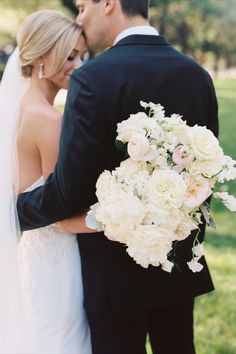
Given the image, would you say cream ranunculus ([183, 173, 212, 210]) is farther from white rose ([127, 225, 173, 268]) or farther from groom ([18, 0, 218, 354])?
groom ([18, 0, 218, 354])

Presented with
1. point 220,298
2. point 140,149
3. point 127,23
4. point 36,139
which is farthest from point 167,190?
point 220,298

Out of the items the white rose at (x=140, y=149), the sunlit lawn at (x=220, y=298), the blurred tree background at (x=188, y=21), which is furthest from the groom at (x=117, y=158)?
the blurred tree background at (x=188, y=21)

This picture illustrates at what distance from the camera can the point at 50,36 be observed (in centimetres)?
293

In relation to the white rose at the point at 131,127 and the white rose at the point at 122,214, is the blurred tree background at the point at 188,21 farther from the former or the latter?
the white rose at the point at 122,214

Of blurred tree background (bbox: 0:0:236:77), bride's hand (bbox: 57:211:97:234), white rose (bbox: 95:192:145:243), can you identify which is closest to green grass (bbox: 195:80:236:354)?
bride's hand (bbox: 57:211:97:234)

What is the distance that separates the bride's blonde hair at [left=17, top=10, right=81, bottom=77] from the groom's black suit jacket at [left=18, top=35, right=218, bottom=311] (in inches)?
15.0

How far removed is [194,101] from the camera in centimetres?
268

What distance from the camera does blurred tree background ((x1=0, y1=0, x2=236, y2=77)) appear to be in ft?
72.0

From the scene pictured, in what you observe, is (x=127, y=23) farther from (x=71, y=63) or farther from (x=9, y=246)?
(x=9, y=246)

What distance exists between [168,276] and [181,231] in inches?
19.5

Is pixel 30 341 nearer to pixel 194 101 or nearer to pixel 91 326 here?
pixel 91 326

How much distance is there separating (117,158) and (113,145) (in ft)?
0.20

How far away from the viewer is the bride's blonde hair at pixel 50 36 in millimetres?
2922

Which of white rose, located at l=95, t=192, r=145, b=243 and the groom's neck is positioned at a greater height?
the groom's neck
